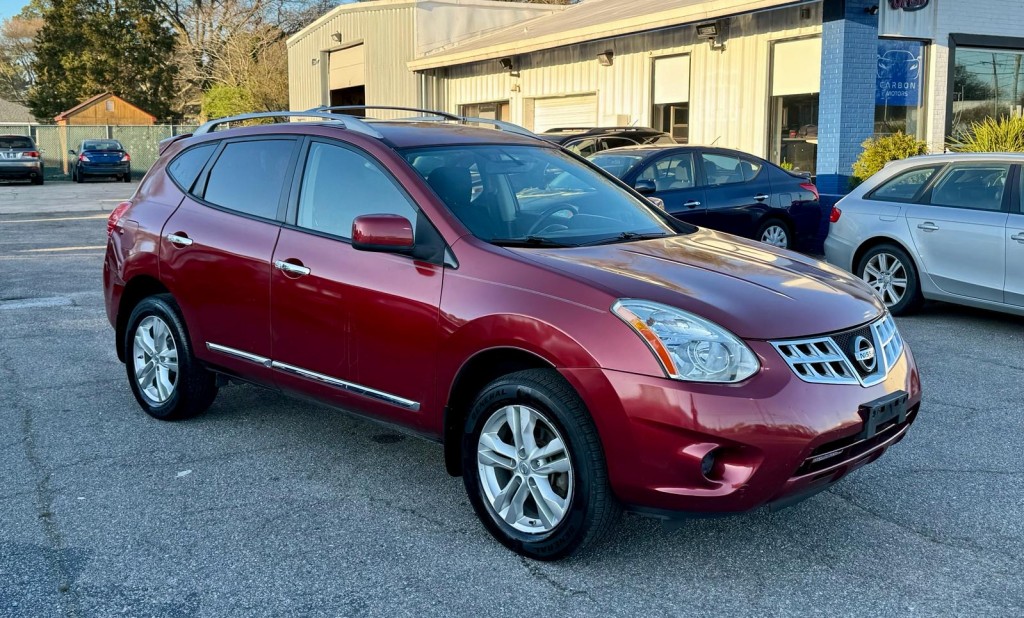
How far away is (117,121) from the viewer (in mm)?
54438

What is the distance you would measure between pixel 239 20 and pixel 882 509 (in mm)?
53834

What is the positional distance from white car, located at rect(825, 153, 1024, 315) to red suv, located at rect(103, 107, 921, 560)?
3.99m

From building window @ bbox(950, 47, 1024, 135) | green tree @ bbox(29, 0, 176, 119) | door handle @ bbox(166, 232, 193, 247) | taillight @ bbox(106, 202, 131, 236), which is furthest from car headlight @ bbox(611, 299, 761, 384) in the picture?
green tree @ bbox(29, 0, 176, 119)

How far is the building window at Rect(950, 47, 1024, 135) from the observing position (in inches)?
629

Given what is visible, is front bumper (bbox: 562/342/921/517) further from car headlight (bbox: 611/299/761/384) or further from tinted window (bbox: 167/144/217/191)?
tinted window (bbox: 167/144/217/191)

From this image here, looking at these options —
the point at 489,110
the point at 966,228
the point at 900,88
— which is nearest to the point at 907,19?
the point at 900,88

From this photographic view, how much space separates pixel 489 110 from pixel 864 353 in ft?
71.1

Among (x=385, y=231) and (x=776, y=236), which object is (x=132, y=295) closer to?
(x=385, y=231)

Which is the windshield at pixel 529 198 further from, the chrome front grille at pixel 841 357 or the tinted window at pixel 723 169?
the tinted window at pixel 723 169

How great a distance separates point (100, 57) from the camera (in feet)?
195

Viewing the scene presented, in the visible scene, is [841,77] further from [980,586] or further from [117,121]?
[117,121]

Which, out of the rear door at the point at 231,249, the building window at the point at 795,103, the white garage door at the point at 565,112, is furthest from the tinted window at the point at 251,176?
the white garage door at the point at 565,112

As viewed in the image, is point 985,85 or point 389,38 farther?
point 389,38

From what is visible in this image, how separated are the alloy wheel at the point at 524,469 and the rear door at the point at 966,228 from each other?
5637 mm
